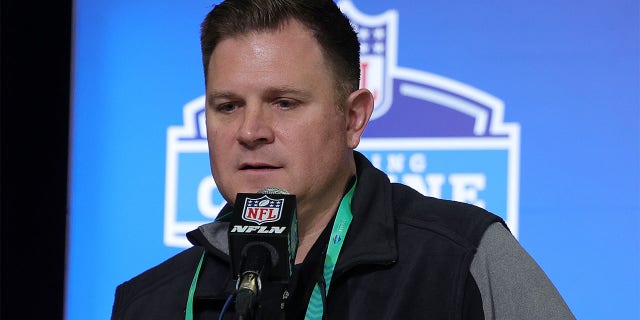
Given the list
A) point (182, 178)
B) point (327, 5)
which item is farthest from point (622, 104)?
point (182, 178)

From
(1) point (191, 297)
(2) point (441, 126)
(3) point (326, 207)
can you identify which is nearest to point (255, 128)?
(3) point (326, 207)

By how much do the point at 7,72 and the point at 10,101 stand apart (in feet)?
0.29

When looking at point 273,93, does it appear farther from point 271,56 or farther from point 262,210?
point 262,210

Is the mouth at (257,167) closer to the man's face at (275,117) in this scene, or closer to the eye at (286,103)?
the man's face at (275,117)

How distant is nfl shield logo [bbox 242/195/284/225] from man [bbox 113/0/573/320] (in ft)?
0.71

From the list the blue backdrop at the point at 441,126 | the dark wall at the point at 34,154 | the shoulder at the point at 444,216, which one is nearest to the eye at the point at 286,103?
the shoulder at the point at 444,216

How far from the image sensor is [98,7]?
9.58 feet

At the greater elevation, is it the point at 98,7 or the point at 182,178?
the point at 98,7

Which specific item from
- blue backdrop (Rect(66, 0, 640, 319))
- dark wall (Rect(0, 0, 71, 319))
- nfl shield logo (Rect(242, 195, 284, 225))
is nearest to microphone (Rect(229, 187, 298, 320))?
nfl shield logo (Rect(242, 195, 284, 225))

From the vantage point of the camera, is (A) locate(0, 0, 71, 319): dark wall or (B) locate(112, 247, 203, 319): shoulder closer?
(B) locate(112, 247, 203, 319): shoulder

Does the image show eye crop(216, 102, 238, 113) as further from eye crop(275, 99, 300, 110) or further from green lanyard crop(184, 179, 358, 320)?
green lanyard crop(184, 179, 358, 320)

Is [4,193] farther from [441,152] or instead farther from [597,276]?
[597,276]

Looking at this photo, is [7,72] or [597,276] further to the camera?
[7,72]

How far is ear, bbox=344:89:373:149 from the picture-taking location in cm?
173
